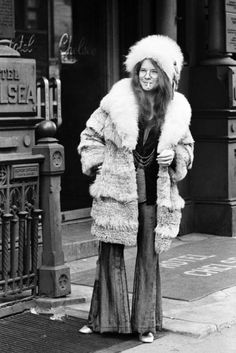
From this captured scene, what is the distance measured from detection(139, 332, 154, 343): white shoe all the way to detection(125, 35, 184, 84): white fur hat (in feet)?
5.68

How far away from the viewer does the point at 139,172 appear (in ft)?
18.0

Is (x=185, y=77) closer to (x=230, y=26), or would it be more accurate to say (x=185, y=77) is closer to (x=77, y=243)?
(x=230, y=26)

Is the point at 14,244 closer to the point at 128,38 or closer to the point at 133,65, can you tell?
the point at 133,65

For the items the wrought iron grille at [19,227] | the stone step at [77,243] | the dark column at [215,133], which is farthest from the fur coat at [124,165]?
the dark column at [215,133]

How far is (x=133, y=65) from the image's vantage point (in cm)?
554

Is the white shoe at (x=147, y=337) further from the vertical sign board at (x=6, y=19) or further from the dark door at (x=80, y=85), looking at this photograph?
the dark door at (x=80, y=85)

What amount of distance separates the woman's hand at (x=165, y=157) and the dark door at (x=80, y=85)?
4.11 m

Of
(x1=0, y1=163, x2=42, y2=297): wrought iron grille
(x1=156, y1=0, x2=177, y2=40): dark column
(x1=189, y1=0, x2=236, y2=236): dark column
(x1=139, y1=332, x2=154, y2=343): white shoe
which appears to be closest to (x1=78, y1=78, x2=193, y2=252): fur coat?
(x1=139, y1=332, x2=154, y2=343): white shoe

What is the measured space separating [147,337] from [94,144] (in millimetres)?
1355

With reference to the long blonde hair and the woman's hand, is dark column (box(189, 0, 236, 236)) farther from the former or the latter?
the woman's hand

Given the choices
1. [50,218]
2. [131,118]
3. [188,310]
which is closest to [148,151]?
[131,118]

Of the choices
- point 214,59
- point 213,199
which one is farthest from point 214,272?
point 214,59

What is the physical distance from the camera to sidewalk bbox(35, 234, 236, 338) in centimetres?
576

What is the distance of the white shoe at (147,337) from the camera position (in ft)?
18.1
